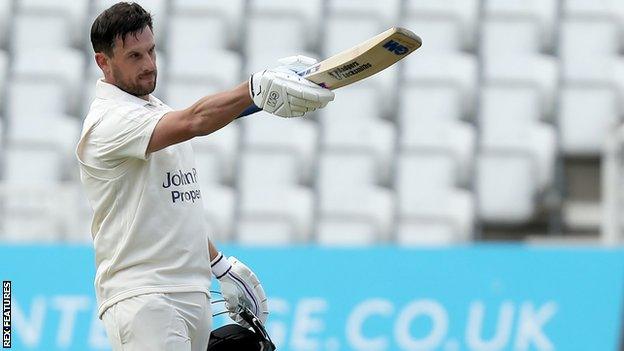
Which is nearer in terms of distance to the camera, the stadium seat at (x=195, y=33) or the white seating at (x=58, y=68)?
the white seating at (x=58, y=68)

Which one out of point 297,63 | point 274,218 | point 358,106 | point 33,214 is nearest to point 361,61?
point 297,63

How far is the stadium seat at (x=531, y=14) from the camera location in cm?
894

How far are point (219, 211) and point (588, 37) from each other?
8.82 ft

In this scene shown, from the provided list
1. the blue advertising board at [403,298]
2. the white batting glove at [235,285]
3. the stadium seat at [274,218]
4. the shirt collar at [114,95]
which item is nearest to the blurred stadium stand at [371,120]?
the stadium seat at [274,218]

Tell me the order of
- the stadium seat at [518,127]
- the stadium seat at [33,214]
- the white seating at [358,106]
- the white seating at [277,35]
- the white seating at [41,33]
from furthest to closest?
the white seating at [41,33] → the white seating at [277,35] → the white seating at [358,106] → the stadium seat at [518,127] → the stadium seat at [33,214]

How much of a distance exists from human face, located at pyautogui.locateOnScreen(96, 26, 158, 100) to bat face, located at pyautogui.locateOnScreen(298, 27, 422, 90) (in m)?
0.54

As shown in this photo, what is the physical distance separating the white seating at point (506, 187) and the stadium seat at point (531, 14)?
2.94 ft

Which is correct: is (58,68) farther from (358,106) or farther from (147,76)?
(147,76)

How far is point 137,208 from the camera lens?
137 inches

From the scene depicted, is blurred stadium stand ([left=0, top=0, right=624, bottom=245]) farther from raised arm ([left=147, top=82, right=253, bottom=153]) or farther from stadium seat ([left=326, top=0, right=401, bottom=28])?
raised arm ([left=147, top=82, right=253, bottom=153])

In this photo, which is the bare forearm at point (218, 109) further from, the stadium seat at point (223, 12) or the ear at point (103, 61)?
the stadium seat at point (223, 12)

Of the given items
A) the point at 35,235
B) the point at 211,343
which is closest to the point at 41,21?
the point at 35,235

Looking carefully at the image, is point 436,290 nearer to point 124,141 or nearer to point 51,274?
point 51,274

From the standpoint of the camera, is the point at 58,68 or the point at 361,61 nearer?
the point at 361,61
